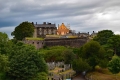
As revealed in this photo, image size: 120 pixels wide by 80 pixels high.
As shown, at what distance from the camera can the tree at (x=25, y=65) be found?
169 ft

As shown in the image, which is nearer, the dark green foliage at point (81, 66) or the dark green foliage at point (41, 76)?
the dark green foliage at point (41, 76)

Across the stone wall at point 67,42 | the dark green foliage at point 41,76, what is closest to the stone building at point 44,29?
the stone wall at point 67,42

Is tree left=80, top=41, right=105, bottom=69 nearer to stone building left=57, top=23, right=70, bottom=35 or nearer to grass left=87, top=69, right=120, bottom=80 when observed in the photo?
grass left=87, top=69, right=120, bottom=80

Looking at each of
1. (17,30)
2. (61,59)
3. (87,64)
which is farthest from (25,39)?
(87,64)

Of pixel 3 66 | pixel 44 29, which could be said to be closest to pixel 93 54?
pixel 3 66

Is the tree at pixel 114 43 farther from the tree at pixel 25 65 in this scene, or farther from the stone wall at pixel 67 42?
the tree at pixel 25 65

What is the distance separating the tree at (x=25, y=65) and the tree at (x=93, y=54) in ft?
46.7

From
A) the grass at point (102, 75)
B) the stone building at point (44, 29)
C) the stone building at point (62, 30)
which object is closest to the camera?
the grass at point (102, 75)

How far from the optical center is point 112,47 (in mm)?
82188

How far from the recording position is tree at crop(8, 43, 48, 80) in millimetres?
51656

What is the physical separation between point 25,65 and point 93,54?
19.9 metres

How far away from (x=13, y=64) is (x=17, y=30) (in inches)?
1848

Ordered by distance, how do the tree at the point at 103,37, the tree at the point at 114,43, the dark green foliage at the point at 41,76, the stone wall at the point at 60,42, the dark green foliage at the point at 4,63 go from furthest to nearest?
the stone wall at the point at 60,42
the tree at the point at 103,37
the tree at the point at 114,43
the dark green foliage at the point at 41,76
the dark green foliage at the point at 4,63

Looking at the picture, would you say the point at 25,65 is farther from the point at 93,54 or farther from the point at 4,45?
the point at 93,54
